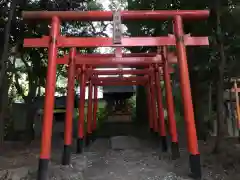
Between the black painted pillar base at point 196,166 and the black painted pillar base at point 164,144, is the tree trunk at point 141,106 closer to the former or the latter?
the black painted pillar base at point 164,144

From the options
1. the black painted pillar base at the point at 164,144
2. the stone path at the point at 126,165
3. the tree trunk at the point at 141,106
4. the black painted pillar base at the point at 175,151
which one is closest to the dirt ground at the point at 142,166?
the stone path at the point at 126,165

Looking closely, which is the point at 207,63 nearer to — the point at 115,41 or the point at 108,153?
the point at 108,153

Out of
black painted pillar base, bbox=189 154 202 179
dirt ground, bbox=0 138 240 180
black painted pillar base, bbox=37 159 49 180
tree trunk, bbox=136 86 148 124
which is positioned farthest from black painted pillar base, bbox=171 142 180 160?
tree trunk, bbox=136 86 148 124

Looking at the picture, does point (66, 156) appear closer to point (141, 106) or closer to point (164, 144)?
point (164, 144)

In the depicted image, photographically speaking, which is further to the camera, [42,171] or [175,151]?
[175,151]

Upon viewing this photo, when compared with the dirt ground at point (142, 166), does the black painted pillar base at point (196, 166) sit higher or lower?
higher

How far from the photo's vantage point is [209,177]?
5.73 m

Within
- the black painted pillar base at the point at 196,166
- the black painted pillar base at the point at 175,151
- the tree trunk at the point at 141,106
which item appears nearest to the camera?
the black painted pillar base at the point at 196,166

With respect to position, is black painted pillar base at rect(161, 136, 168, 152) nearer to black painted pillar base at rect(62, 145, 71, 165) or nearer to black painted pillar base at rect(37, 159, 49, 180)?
black painted pillar base at rect(62, 145, 71, 165)

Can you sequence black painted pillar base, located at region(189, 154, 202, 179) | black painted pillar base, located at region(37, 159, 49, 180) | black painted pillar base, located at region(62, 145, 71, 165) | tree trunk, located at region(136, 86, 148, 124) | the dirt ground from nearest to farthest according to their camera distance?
black painted pillar base, located at region(37, 159, 49, 180)
black painted pillar base, located at region(189, 154, 202, 179)
the dirt ground
black painted pillar base, located at region(62, 145, 71, 165)
tree trunk, located at region(136, 86, 148, 124)

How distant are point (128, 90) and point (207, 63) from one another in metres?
8.17

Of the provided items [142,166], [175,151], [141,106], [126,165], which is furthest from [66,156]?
[141,106]

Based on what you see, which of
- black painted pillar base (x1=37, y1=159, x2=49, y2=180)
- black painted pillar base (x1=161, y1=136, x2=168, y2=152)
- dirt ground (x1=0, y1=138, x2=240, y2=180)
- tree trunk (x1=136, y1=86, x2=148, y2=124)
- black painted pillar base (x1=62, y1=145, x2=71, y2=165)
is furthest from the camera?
tree trunk (x1=136, y1=86, x2=148, y2=124)

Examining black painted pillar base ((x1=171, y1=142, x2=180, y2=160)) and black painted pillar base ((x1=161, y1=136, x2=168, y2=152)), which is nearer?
black painted pillar base ((x1=171, y1=142, x2=180, y2=160))
